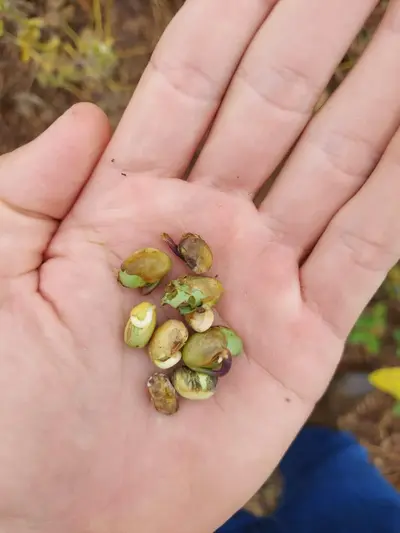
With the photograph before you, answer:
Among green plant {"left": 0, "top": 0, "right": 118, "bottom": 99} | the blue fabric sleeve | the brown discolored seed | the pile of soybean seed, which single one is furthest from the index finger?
the blue fabric sleeve

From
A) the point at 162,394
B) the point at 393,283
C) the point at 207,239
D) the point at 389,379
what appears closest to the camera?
the point at 162,394

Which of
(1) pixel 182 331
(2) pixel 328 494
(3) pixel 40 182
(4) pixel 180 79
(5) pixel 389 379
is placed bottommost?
(2) pixel 328 494

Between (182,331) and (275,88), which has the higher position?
(275,88)

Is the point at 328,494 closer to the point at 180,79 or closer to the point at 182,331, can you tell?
the point at 182,331

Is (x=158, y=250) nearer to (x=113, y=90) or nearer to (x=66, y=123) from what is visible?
(x=66, y=123)

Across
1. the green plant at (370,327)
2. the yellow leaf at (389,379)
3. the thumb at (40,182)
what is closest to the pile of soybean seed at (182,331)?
the thumb at (40,182)

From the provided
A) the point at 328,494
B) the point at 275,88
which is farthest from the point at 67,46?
the point at 328,494

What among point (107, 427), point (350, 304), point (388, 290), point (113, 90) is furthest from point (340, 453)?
point (113, 90)
